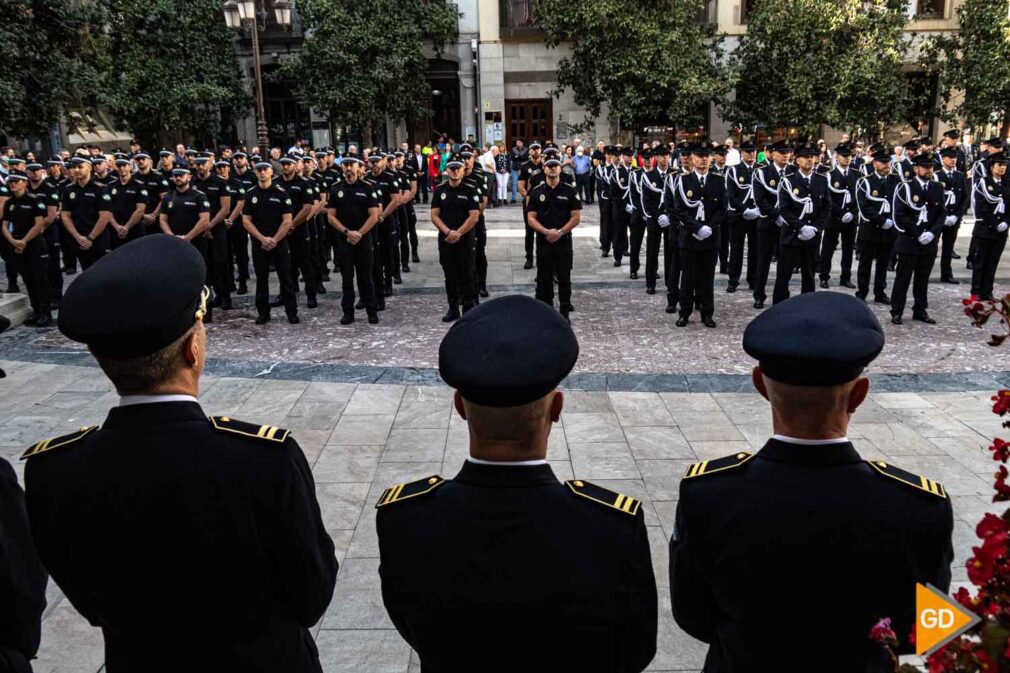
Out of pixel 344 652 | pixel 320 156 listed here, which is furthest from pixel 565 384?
pixel 320 156

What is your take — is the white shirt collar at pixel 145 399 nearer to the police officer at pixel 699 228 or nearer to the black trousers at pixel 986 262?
the police officer at pixel 699 228

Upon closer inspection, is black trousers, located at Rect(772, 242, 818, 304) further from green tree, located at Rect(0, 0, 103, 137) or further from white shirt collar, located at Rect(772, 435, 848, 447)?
green tree, located at Rect(0, 0, 103, 137)

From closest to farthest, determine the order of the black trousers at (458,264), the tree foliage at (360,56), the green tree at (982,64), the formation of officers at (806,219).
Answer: the formation of officers at (806,219) → the black trousers at (458,264) → the green tree at (982,64) → the tree foliage at (360,56)

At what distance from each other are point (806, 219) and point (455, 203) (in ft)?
14.6

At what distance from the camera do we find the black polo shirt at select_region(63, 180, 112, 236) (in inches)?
451

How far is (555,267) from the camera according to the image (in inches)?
419

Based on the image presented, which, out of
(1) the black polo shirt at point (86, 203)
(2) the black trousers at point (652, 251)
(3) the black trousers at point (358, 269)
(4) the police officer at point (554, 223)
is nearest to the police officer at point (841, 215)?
(2) the black trousers at point (652, 251)

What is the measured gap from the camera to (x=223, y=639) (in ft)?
7.67

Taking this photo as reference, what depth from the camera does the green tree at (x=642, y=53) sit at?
24.0 metres

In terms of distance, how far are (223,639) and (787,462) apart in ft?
5.37

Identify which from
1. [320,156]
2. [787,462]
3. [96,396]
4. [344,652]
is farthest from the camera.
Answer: [320,156]

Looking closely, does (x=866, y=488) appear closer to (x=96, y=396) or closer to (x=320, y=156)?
(x=96, y=396)

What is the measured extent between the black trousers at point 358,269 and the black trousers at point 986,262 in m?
7.83

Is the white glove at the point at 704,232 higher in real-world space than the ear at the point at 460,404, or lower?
lower
